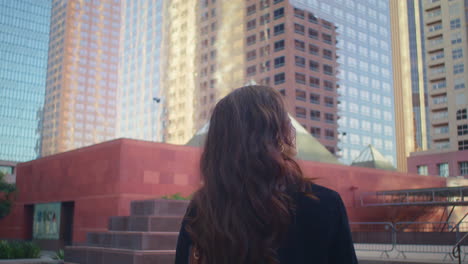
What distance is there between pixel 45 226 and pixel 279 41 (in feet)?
234

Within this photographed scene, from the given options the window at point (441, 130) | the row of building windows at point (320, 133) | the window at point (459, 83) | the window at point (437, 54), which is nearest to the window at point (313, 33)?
the row of building windows at point (320, 133)

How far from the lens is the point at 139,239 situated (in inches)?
567

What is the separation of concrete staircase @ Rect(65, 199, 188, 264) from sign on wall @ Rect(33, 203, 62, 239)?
375 inches

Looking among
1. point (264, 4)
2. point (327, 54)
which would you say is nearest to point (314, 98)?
point (327, 54)

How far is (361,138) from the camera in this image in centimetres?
10950

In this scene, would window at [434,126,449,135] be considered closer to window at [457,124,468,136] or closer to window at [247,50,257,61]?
window at [457,124,468,136]

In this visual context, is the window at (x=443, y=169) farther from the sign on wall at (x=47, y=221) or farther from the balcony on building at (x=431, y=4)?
A: the sign on wall at (x=47, y=221)

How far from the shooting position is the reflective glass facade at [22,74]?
139 meters

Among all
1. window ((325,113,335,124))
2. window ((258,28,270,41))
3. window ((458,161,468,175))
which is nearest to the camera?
window ((458,161,468,175))

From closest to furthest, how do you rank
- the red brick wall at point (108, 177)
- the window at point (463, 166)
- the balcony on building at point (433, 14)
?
the red brick wall at point (108, 177)
the window at point (463, 166)
the balcony on building at point (433, 14)

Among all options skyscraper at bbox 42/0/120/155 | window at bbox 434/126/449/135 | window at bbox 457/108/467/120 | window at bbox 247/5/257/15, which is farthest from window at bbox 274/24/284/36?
skyscraper at bbox 42/0/120/155

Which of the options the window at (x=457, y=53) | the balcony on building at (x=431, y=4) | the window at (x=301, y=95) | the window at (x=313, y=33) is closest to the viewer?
the window at (x=457, y=53)

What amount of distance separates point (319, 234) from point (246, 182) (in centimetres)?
41

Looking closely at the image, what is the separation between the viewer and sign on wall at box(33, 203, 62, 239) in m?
26.0
